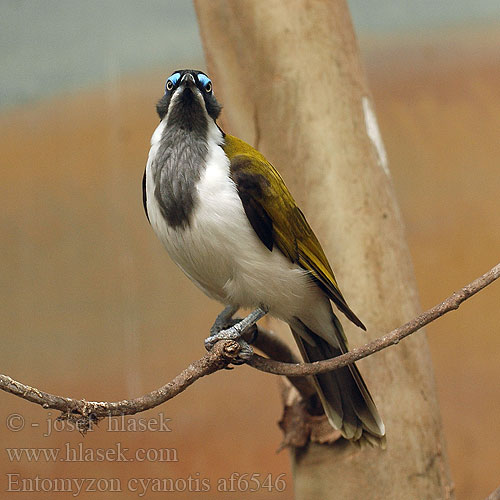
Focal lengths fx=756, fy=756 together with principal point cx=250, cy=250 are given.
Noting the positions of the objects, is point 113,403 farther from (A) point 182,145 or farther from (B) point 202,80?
(B) point 202,80

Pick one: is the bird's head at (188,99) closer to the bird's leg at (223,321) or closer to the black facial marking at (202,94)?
the black facial marking at (202,94)

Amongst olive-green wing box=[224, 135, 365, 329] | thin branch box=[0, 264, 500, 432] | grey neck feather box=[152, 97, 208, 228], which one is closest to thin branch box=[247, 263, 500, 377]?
thin branch box=[0, 264, 500, 432]

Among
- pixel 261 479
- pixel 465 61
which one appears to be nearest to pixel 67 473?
pixel 261 479

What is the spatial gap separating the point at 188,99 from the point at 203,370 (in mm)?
566

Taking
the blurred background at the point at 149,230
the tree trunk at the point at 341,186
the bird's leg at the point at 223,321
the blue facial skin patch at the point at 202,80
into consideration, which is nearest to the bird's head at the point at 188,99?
the blue facial skin patch at the point at 202,80

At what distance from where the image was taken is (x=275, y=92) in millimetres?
2121

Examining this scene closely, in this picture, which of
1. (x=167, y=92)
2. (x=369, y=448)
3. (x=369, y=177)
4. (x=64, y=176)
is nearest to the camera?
(x=167, y=92)

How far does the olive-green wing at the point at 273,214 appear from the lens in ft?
5.00

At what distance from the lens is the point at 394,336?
1.35 meters

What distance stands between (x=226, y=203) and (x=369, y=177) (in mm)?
715

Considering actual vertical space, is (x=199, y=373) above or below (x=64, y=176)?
below

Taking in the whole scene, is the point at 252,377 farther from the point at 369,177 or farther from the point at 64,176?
the point at 369,177

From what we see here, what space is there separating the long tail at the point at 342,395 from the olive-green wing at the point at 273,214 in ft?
0.59

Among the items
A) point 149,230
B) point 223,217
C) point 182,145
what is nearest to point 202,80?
point 182,145
